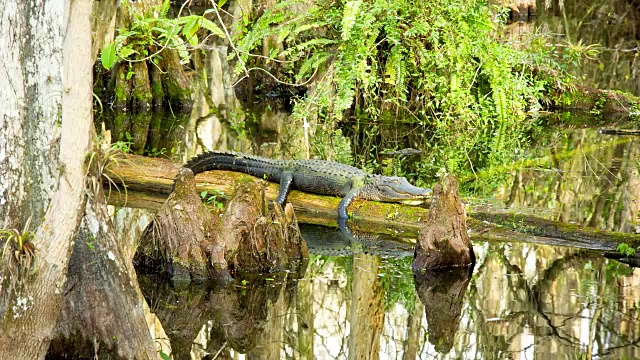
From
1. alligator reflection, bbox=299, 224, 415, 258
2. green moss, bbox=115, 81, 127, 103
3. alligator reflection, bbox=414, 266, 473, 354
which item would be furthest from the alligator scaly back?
green moss, bbox=115, 81, 127, 103

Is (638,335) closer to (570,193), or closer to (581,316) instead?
(581,316)

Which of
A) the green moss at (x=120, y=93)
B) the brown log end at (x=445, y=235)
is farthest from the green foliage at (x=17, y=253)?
the green moss at (x=120, y=93)

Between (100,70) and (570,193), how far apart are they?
8.55 metres

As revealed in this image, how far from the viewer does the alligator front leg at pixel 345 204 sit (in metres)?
8.17

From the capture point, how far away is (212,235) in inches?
256

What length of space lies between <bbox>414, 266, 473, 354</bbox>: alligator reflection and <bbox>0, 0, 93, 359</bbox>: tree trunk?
2393mm

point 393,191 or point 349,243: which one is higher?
point 393,191

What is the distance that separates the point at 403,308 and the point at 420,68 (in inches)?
307

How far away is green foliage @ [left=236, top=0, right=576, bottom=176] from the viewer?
1274cm

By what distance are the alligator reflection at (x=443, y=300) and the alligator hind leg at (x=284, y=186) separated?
2191mm

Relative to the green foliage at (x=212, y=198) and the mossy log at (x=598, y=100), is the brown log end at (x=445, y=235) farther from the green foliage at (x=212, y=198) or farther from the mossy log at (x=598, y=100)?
the mossy log at (x=598, y=100)

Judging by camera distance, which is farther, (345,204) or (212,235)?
(345,204)

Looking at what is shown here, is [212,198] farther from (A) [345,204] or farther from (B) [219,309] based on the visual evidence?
(B) [219,309]

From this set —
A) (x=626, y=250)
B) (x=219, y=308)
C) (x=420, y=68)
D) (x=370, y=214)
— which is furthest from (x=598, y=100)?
(x=219, y=308)
